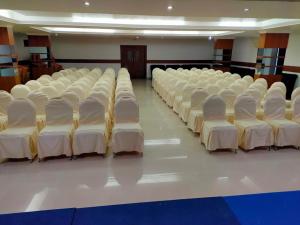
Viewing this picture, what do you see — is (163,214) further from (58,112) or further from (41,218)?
(58,112)

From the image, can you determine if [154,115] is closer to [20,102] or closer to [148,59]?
[20,102]

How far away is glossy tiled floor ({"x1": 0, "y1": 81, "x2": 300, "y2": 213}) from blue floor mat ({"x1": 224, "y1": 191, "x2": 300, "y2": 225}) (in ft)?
3.12

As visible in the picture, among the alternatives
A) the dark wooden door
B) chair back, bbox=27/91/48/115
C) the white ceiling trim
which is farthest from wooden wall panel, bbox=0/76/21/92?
the dark wooden door

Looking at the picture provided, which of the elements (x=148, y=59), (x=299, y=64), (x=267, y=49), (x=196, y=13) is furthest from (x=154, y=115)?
(x=148, y=59)

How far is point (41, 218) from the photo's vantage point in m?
2.09

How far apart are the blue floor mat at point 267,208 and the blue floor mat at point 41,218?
64.0 inches

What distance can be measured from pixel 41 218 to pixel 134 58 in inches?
624

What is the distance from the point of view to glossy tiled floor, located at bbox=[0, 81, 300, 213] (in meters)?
3.28

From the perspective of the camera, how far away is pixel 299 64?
10453 mm

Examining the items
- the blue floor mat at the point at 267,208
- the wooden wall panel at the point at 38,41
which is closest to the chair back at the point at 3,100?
the blue floor mat at the point at 267,208

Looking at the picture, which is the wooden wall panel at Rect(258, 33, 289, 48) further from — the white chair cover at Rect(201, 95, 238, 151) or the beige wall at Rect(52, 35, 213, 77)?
the beige wall at Rect(52, 35, 213, 77)

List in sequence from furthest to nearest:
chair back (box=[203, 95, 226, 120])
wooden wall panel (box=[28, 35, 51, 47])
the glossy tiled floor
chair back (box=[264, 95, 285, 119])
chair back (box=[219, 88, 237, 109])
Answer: wooden wall panel (box=[28, 35, 51, 47]), chair back (box=[219, 88, 237, 109]), chair back (box=[264, 95, 285, 119]), chair back (box=[203, 95, 226, 120]), the glossy tiled floor

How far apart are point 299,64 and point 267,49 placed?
180cm

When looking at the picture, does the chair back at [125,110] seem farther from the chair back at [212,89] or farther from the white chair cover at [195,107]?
the chair back at [212,89]
